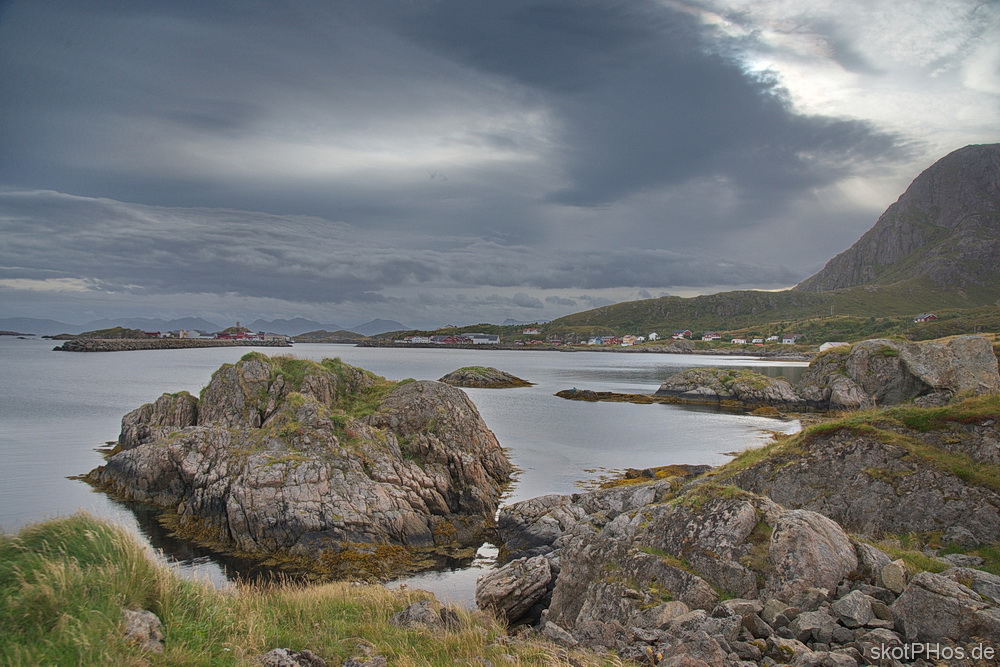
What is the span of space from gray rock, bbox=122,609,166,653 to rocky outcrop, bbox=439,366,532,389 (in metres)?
86.3

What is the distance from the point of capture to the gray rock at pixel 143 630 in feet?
24.4

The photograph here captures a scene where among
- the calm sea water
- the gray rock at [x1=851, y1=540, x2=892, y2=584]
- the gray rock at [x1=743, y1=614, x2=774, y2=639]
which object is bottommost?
the calm sea water

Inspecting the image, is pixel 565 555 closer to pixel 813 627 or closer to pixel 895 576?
pixel 813 627

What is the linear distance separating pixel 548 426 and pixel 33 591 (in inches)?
1998

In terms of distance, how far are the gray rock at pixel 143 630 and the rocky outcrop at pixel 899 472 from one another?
15297mm

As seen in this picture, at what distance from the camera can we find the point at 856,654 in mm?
7781

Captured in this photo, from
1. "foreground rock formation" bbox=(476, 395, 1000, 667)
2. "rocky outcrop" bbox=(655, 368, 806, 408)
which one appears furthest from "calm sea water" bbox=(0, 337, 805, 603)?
"foreground rock formation" bbox=(476, 395, 1000, 667)

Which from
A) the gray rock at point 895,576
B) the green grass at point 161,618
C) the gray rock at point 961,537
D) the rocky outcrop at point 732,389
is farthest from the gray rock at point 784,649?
the rocky outcrop at point 732,389

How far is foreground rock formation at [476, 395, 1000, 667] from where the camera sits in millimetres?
8203

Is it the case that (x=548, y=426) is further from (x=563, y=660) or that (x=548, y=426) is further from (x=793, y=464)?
(x=563, y=660)

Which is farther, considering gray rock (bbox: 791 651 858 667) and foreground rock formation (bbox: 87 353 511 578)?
foreground rock formation (bbox: 87 353 511 578)

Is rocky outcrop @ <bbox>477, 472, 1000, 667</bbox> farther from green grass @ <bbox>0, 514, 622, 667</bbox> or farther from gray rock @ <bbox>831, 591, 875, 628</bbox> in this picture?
green grass @ <bbox>0, 514, 622, 667</bbox>

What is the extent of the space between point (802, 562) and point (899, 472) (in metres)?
6.94

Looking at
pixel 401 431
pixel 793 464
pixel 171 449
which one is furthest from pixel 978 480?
pixel 171 449
